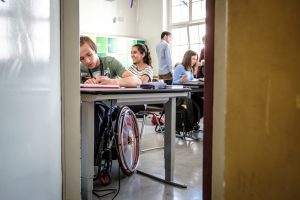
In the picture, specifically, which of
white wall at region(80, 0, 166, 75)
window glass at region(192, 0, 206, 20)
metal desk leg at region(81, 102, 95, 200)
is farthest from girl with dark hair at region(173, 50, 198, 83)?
white wall at region(80, 0, 166, 75)

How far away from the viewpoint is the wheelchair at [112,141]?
2082mm

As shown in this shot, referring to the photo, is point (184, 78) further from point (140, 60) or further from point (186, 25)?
point (186, 25)

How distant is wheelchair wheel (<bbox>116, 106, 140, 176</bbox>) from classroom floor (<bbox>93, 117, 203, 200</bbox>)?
0.10 metres

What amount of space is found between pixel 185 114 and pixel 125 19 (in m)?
5.23

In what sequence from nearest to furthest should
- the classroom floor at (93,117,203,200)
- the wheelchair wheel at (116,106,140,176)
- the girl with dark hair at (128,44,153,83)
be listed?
the classroom floor at (93,117,203,200) < the wheelchair wheel at (116,106,140,176) < the girl with dark hair at (128,44,153,83)

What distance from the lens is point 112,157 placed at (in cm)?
231

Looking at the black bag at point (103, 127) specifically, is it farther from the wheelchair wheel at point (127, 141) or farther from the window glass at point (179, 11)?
the window glass at point (179, 11)

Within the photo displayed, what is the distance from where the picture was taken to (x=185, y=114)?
11.4ft

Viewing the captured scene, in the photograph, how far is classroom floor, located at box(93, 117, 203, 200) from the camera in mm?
1882
